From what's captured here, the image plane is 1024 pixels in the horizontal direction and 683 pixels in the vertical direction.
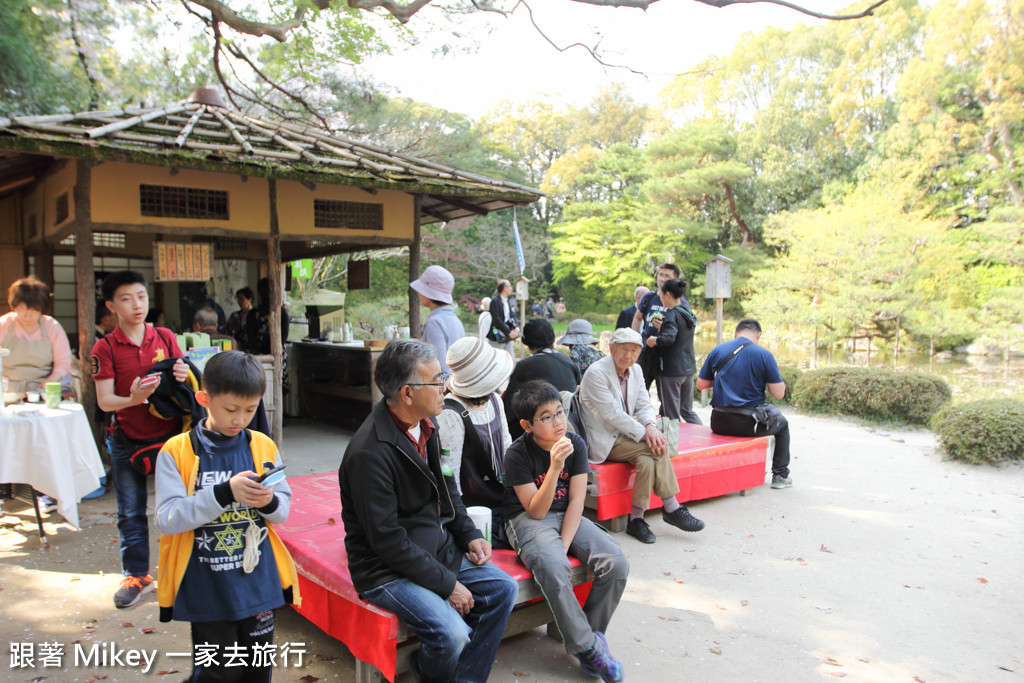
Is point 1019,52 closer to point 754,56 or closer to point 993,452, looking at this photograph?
point 754,56

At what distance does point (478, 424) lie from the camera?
3334mm

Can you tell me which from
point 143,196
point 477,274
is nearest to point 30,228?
point 143,196

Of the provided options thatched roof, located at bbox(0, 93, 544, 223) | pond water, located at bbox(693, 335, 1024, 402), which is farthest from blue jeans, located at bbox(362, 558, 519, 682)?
pond water, located at bbox(693, 335, 1024, 402)

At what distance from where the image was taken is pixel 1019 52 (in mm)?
20438

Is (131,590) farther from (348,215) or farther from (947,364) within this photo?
(947,364)

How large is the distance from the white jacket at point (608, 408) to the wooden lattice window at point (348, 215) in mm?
3767

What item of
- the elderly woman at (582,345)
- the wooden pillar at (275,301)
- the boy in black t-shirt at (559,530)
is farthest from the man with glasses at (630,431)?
the wooden pillar at (275,301)

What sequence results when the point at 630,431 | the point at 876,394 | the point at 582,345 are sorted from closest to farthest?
the point at 630,431 < the point at 582,345 < the point at 876,394

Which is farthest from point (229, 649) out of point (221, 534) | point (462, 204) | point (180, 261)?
point (462, 204)

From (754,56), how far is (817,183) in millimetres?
9698

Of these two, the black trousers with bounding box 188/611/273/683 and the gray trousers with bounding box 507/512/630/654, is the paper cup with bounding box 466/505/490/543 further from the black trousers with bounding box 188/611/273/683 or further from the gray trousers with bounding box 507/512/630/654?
the black trousers with bounding box 188/611/273/683

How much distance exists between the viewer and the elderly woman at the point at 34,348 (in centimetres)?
521

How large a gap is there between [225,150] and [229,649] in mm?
4778

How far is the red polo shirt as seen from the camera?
356 cm
